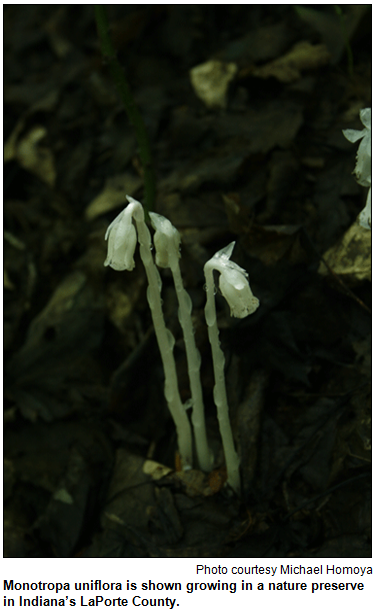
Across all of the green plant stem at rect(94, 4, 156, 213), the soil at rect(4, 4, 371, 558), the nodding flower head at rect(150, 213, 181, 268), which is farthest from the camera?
the green plant stem at rect(94, 4, 156, 213)

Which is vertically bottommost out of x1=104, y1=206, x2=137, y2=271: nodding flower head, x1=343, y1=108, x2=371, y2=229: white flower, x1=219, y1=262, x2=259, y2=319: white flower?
x1=219, y1=262, x2=259, y2=319: white flower

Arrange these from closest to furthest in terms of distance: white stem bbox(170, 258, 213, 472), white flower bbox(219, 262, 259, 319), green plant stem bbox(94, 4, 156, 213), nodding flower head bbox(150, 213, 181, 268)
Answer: white flower bbox(219, 262, 259, 319) < nodding flower head bbox(150, 213, 181, 268) < white stem bbox(170, 258, 213, 472) < green plant stem bbox(94, 4, 156, 213)

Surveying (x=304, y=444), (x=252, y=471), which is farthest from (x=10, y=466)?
(x=304, y=444)

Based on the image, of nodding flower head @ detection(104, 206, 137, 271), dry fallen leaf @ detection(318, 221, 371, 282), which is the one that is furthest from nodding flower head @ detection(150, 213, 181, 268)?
dry fallen leaf @ detection(318, 221, 371, 282)

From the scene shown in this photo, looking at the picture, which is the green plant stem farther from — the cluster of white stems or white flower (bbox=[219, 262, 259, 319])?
white flower (bbox=[219, 262, 259, 319])

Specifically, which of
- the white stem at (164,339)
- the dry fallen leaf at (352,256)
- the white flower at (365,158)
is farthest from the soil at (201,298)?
the white flower at (365,158)

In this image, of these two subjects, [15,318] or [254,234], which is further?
[15,318]
